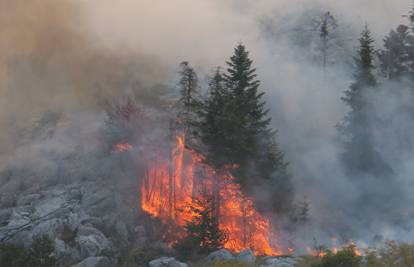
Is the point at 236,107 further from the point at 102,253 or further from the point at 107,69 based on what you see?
the point at 107,69

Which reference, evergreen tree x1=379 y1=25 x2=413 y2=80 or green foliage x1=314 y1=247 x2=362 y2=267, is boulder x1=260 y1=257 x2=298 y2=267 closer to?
green foliage x1=314 y1=247 x2=362 y2=267

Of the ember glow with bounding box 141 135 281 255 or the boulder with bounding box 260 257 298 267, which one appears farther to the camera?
the ember glow with bounding box 141 135 281 255

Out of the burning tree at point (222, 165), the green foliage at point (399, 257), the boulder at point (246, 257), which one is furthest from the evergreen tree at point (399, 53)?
the green foliage at point (399, 257)

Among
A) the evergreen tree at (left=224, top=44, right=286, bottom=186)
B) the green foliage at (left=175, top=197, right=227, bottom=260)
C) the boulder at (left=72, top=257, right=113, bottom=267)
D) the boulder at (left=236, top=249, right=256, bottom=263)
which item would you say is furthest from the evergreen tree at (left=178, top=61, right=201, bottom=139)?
the boulder at (left=236, top=249, right=256, bottom=263)

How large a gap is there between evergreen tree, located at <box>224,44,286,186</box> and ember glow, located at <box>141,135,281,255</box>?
2265mm

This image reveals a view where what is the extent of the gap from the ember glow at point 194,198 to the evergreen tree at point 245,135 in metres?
2.26

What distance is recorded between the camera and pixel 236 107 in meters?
40.6

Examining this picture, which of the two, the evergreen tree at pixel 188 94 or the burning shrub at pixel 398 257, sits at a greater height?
the evergreen tree at pixel 188 94

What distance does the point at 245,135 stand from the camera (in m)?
40.8

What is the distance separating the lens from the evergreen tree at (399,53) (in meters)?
53.3

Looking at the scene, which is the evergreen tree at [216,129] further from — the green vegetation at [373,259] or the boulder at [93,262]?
the green vegetation at [373,259]

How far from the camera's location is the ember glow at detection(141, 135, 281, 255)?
4238 cm

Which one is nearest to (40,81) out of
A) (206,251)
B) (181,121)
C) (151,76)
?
(151,76)

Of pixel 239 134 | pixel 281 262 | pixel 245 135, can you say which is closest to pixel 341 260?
pixel 281 262
